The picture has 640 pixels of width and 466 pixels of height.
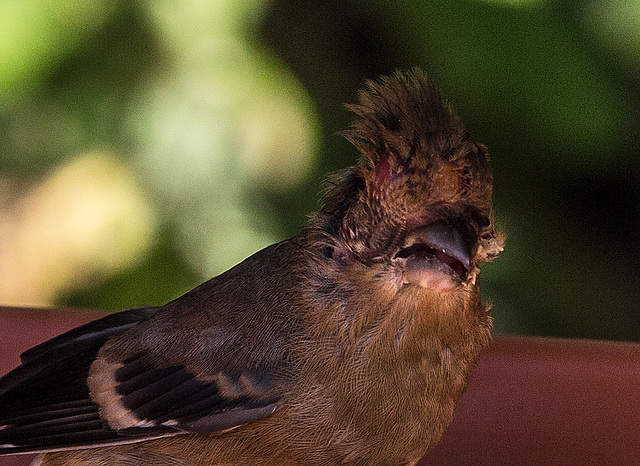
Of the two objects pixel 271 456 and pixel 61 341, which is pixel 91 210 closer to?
pixel 61 341

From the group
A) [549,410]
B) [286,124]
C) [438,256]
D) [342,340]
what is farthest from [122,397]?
[286,124]

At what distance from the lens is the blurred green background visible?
2.78m

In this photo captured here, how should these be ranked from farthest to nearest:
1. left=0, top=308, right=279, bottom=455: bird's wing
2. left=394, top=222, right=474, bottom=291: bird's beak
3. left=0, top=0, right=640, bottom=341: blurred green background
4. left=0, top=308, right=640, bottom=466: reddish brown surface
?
left=0, top=0, right=640, bottom=341: blurred green background
left=0, top=308, right=640, bottom=466: reddish brown surface
left=0, top=308, right=279, bottom=455: bird's wing
left=394, top=222, right=474, bottom=291: bird's beak

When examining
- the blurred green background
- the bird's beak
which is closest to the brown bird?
the bird's beak

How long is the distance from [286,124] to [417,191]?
1669mm

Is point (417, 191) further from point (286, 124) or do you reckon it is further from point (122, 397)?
point (286, 124)

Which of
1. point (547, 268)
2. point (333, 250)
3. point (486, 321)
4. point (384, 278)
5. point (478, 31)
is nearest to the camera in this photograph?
point (384, 278)

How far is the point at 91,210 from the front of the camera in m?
3.13

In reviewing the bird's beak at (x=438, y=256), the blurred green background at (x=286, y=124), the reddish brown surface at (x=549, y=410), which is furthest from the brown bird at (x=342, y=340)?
the blurred green background at (x=286, y=124)

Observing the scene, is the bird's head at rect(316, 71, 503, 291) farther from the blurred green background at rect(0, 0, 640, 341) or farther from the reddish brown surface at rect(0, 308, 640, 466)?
the blurred green background at rect(0, 0, 640, 341)

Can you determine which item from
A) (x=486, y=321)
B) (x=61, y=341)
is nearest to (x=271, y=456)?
(x=486, y=321)

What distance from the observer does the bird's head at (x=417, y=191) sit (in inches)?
52.2

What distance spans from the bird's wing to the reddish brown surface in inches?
24.5

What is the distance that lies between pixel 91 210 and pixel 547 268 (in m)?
1.68
